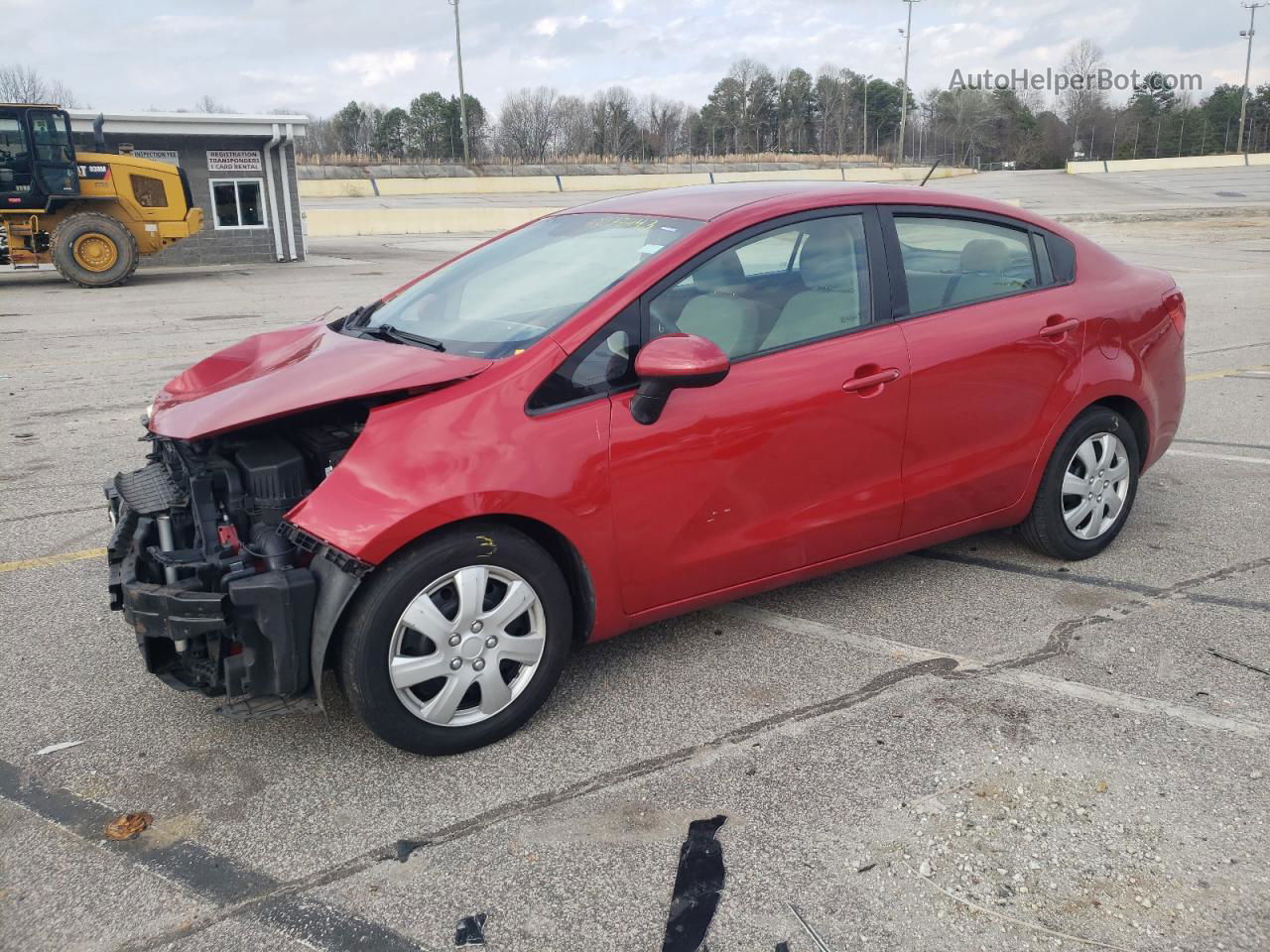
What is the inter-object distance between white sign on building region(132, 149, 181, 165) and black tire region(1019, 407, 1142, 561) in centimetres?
2209

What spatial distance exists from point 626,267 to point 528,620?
119 cm

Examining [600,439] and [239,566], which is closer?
[239,566]

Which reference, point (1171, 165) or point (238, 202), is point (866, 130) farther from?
point (238, 202)

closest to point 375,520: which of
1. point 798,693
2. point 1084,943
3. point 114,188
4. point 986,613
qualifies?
point 798,693

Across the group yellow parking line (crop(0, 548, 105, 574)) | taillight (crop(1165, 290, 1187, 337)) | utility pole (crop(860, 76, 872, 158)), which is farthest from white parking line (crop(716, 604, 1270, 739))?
utility pole (crop(860, 76, 872, 158))

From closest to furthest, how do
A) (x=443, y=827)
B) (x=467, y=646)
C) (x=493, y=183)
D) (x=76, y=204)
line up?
(x=443, y=827) → (x=467, y=646) → (x=76, y=204) → (x=493, y=183)

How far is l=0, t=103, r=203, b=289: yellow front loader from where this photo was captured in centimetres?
1669

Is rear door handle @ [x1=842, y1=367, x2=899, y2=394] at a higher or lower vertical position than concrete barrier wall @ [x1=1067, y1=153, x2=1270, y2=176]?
lower

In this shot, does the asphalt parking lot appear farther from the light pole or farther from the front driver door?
the light pole

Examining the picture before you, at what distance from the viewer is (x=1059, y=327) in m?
4.24

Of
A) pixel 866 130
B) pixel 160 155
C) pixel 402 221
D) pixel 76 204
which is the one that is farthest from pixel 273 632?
pixel 866 130

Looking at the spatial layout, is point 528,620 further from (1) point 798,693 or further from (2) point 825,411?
(2) point 825,411

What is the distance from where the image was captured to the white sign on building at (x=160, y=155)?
73.0 ft

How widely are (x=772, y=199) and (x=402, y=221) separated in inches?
1218
